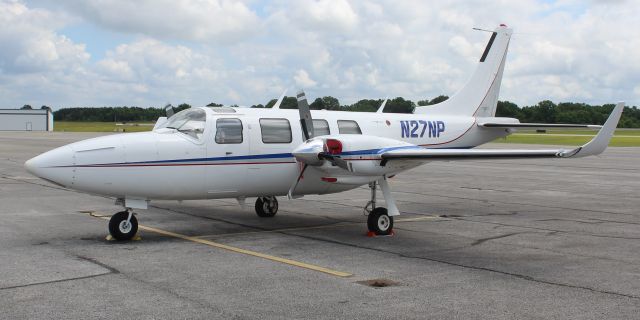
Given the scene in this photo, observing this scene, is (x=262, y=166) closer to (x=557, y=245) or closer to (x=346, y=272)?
(x=346, y=272)

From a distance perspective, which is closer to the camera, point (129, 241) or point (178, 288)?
point (178, 288)

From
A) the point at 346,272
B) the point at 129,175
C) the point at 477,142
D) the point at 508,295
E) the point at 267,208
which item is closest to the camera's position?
the point at 508,295

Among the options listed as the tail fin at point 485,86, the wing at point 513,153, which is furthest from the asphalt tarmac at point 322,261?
the tail fin at point 485,86

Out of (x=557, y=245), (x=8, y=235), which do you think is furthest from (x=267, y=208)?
(x=557, y=245)

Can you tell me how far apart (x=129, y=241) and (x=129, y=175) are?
1246 mm

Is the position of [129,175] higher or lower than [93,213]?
higher

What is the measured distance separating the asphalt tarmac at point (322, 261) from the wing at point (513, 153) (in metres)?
1.59

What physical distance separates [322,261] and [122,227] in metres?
3.82

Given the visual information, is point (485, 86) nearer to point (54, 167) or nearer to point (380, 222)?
point (380, 222)

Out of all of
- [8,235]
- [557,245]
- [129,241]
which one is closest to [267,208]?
[129,241]

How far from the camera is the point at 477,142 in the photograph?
16.0m

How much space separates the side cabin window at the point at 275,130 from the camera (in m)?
12.2

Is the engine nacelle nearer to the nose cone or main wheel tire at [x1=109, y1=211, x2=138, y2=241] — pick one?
main wheel tire at [x1=109, y1=211, x2=138, y2=241]

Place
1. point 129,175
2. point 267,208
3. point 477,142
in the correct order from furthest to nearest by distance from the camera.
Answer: point 477,142, point 267,208, point 129,175
